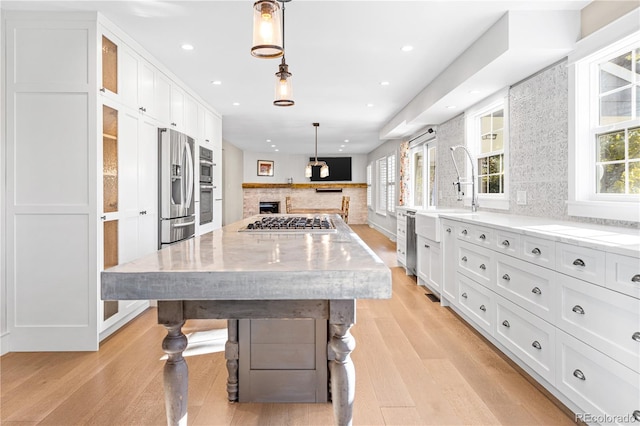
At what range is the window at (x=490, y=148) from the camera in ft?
12.6

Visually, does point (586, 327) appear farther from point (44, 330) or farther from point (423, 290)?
point (44, 330)

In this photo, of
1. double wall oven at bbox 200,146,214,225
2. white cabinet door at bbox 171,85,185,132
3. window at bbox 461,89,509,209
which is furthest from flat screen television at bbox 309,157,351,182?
white cabinet door at bbox 171,85,185,132

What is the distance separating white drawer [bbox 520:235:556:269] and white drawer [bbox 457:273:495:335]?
577mm

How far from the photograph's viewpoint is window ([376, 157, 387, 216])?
10.1 meters

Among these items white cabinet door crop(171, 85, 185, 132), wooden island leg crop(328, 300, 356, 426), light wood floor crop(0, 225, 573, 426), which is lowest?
light wood floor crop(0, 225, 573, 426)

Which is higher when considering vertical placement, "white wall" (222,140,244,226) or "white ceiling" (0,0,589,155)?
"white ceiling" (0,0,589,155)

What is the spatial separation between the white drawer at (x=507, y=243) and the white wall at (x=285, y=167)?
10489 mm

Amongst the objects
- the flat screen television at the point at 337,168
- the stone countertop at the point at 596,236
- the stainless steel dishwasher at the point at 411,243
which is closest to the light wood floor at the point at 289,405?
the stone countertop at the point at 596,236

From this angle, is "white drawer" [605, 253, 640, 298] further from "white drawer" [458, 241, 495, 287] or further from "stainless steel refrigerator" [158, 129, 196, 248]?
"stainless steel refrigerator" [158, 129, 196, 248]

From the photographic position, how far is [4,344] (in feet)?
9.07

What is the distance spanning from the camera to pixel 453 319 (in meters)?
3.49

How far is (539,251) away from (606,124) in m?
1.10

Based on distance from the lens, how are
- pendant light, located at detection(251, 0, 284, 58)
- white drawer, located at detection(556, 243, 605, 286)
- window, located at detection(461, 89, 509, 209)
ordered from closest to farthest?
1. pendant light, located at detection(251, 0, 284, 58)
2. white drawer, located at detection(556, 243, 605, 286)
3. window, located at detection(461, 89, 509, 209)

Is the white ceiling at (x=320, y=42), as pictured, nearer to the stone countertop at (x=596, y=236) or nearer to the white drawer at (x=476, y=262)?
the stone countertop at (x=596, y=236)
